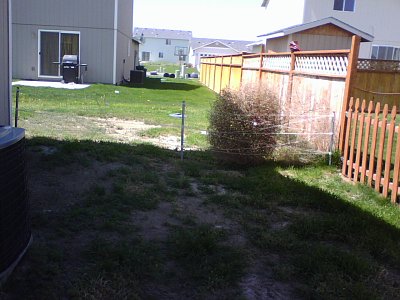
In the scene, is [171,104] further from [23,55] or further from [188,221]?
[188,221]

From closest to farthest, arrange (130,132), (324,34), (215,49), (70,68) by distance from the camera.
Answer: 1. (130,132)
2. (324,34)
3. (70,68)
4. (215,49)

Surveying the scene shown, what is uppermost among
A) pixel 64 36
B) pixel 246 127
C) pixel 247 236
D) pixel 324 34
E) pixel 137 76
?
pixel 324 34

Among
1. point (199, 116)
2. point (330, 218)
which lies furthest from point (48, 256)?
point (199, 116)

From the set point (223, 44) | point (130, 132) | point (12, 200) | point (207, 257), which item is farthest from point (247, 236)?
point (223, 44)

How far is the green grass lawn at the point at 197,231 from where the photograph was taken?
3326mm

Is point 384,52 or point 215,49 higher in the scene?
point 215,49

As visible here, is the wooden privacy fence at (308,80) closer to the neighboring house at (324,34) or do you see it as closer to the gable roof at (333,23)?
the gable roof at (333,23)

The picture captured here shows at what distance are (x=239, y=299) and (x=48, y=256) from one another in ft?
4.74

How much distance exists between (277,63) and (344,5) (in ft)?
54.0

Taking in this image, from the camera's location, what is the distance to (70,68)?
22234 mm

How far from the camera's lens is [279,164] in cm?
739

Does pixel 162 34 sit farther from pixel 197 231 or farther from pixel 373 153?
pixel 197 231

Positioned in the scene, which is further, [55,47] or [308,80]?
[55,47]

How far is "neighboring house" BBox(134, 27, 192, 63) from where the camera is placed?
97625 mm
